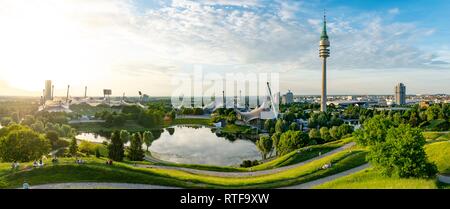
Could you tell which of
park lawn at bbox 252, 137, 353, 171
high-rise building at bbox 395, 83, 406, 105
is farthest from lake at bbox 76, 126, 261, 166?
high-rise building at bbox 395, 83, 406, 105

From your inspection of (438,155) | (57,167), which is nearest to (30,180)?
(57,167)

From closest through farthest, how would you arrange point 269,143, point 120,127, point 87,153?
point 87,153 < point 269,143 < point 120,127

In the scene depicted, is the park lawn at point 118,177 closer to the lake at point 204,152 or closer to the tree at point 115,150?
the tree at point 115,150

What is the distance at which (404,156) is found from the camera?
33.3 ft

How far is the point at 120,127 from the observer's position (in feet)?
151

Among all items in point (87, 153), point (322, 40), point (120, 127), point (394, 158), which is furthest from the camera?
point (322, 40)

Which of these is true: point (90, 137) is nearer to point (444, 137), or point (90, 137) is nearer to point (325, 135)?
point (325, 135)

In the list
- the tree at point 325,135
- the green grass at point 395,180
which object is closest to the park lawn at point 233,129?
the tree at point 325,135

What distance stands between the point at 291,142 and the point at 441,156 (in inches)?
468

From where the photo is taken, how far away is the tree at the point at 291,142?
23609 millimetres

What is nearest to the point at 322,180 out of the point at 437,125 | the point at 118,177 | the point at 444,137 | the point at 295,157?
the point at 295,157
